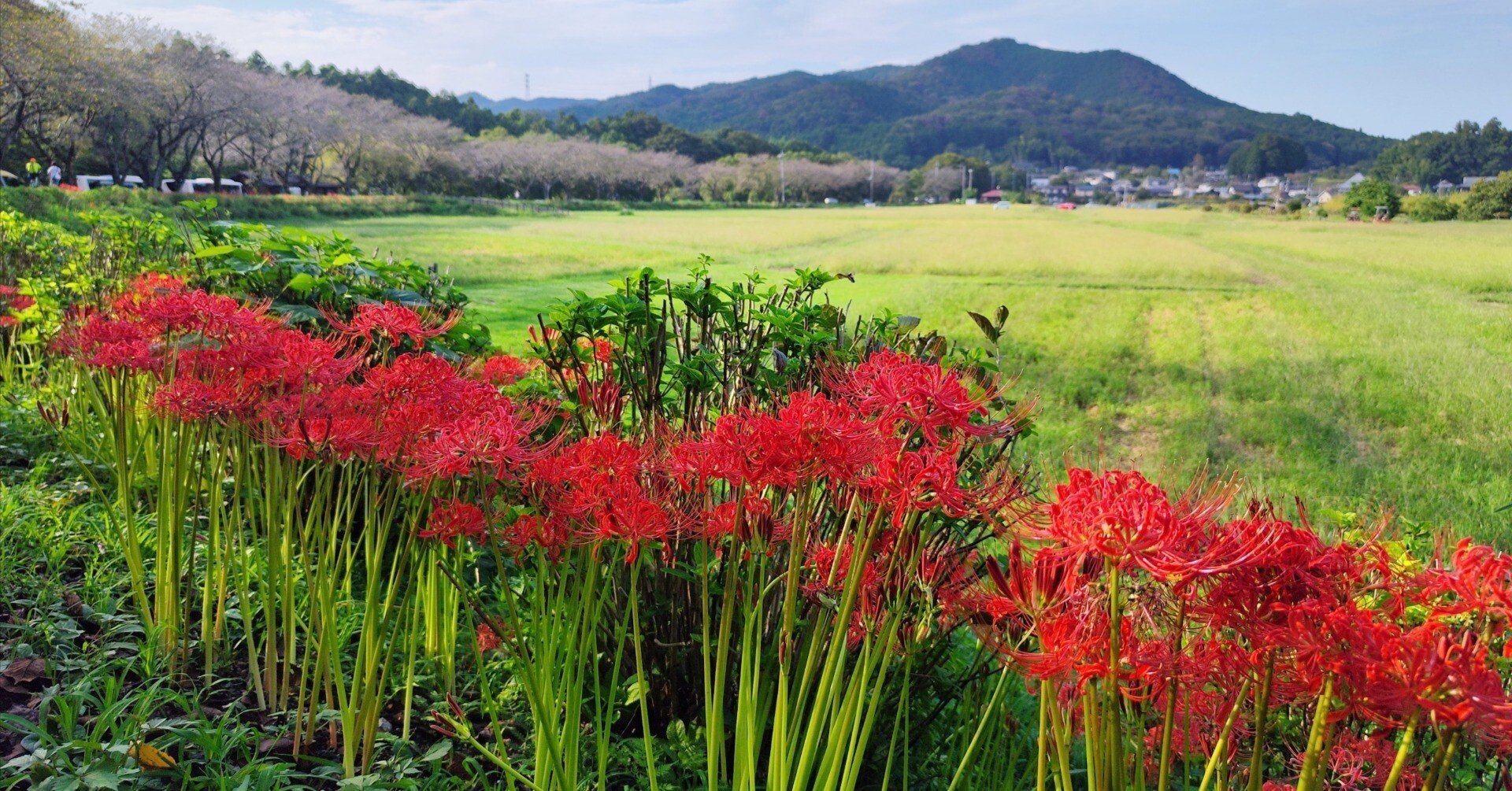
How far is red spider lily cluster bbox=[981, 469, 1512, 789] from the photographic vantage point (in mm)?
638

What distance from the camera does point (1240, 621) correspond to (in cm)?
74

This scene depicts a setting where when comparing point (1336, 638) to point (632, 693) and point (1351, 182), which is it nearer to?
point (632, 693)

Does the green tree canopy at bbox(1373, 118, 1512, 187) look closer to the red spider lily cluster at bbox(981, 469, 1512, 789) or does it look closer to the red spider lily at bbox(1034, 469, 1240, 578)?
the red spider lily cluster at bbox(981, 469, 1512, 789)

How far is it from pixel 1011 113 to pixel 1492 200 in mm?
36496

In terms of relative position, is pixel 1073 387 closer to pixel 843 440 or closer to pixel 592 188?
pixel 843 440

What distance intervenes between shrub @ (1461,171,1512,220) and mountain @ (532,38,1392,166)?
1536 mm

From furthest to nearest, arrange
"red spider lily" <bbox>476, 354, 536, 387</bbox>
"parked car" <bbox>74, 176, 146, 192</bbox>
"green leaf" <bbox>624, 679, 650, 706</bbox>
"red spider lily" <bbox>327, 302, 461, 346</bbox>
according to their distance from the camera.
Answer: "parked car" <bbox>74, 176, 146, 192</bbox> < "red spider lily" <bbox>476, 354, 536, 387</bbox> < "green leaf" <bbox>624, 679, 650, 706</bbox> < "red spider lily" <bbox>327, 302, 461, 346</bbox>

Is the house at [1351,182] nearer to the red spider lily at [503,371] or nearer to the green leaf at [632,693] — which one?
the red spider lily at [503,371]

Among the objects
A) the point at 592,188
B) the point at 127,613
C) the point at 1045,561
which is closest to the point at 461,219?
the point at 592,188

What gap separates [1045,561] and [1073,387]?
5141 mm

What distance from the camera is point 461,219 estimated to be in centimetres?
2659

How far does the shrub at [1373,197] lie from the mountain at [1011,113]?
0.48m

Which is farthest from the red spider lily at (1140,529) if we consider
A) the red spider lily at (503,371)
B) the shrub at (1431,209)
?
the shrub at (1431,209)

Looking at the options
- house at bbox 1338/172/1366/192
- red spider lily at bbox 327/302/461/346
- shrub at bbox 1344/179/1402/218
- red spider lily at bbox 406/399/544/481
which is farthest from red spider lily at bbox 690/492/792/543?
house at bbox 1338/172/1366/192
